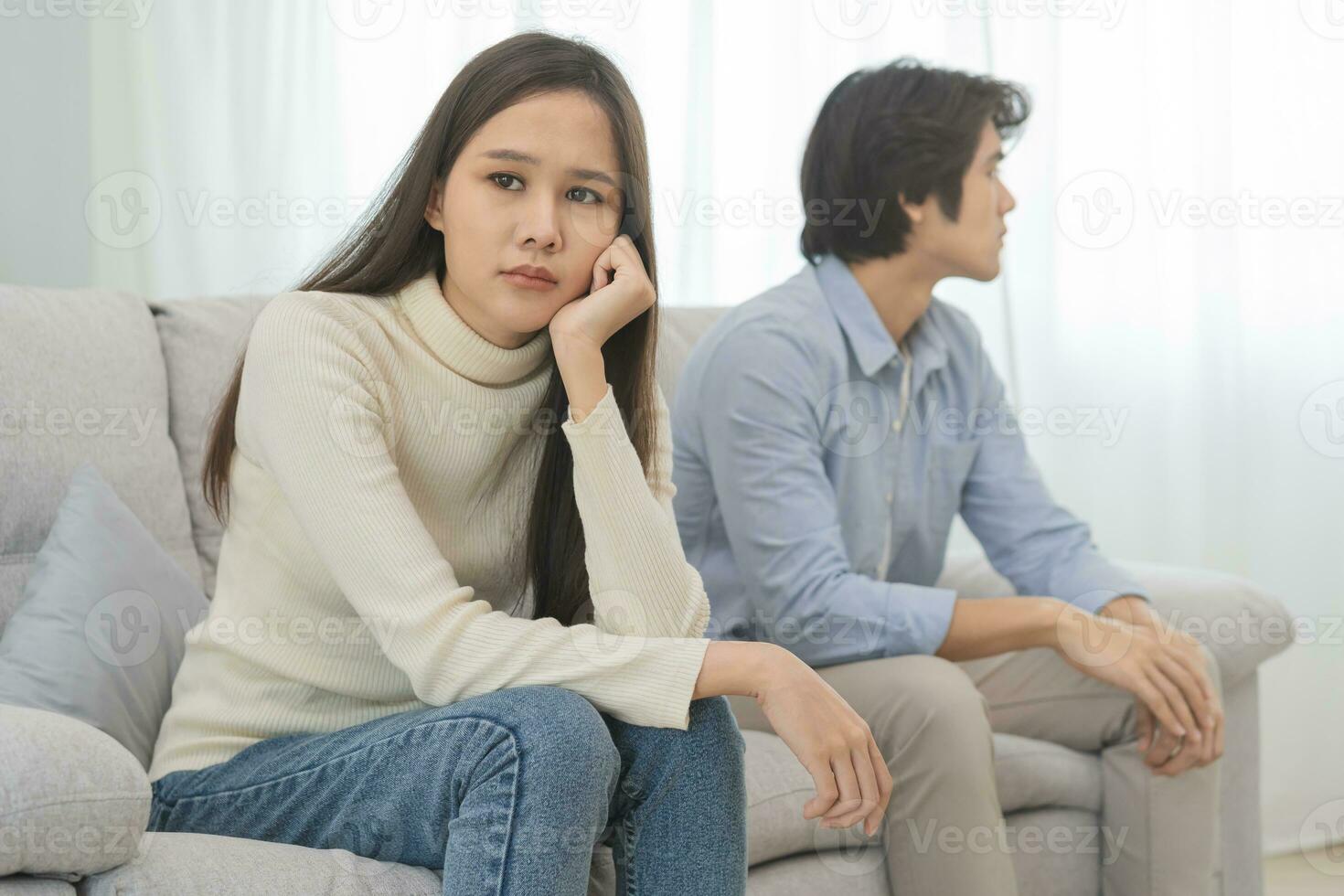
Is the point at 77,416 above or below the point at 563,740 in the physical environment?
above

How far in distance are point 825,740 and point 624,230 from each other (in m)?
0.55

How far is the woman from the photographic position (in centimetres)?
106

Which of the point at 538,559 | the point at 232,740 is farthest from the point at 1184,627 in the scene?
the point at 232,740

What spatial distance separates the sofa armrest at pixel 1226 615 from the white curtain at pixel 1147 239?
990mm

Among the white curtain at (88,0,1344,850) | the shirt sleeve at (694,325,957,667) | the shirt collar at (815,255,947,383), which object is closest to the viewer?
the shirt sleeve at (694,325,957,667)

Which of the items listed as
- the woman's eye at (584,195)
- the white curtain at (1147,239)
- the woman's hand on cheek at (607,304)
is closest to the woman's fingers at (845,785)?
the woman's hand on cheek at (607,304)

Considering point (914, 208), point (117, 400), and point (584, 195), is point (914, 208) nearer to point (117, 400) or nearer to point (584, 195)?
point (584, 195)

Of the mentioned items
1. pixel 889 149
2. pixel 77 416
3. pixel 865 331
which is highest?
pixel 889 149

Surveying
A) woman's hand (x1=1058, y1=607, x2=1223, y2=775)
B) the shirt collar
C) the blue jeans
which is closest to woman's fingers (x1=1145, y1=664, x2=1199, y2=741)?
woman's hand (x1=1058, y1=607, x2=1223, y2=775)

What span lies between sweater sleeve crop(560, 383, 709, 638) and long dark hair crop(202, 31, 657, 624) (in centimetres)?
12

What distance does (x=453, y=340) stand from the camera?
1.28 meters

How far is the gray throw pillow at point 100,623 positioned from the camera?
1.28 metres

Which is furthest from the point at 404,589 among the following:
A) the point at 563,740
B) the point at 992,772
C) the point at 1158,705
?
the point at 1158,705

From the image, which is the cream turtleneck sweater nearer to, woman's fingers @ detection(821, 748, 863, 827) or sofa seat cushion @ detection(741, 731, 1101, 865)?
woman's fingers @ detection(821, 748, 863, 827)
